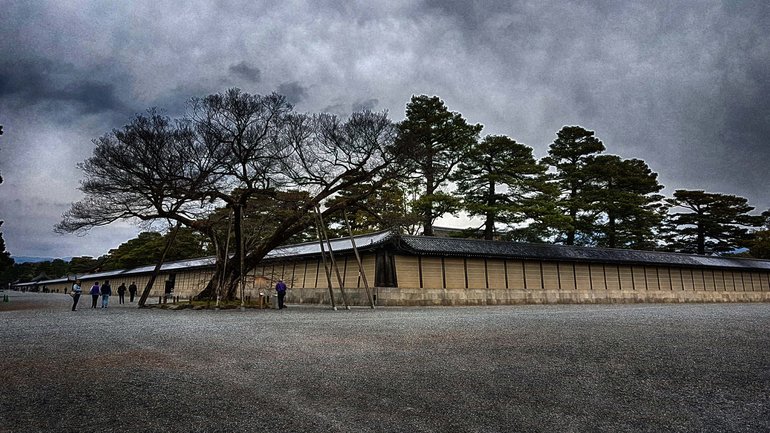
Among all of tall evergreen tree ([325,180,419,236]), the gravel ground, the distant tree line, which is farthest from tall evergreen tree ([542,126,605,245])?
the gravel ground

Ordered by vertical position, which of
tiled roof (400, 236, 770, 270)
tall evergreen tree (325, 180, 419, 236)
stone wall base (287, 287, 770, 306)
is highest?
tall evergreen tree (325, 180, 419, 236)

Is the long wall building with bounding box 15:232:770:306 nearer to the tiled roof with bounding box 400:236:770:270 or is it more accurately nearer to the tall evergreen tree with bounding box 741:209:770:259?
the tiled roof with bounding box 400:236:770:270

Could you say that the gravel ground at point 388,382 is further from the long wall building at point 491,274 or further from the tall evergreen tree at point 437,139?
the tall evergreen tree at point 437,139

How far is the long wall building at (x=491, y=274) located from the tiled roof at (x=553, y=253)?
0.25ft

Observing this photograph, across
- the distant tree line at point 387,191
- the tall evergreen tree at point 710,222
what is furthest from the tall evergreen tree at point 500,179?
the tall evergreen tree at point 710,222

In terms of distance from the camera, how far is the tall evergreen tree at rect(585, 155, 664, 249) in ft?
131

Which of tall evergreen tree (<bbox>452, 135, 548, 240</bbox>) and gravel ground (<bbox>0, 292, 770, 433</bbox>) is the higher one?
tall evergreen tree (<bbox>452, 135, 548, 240</bbox>)

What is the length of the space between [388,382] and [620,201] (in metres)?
40.3

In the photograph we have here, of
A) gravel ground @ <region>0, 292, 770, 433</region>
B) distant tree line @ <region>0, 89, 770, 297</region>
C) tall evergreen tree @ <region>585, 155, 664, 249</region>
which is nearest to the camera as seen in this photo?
gravel ground @ <region>0, 292, 770, 433</region>

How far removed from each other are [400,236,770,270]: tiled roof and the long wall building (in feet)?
0.25

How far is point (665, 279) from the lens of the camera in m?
34.2

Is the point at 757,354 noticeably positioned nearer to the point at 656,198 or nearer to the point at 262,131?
the point at 262,131

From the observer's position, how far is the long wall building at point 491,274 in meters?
24.0

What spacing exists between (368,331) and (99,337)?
5566mm
